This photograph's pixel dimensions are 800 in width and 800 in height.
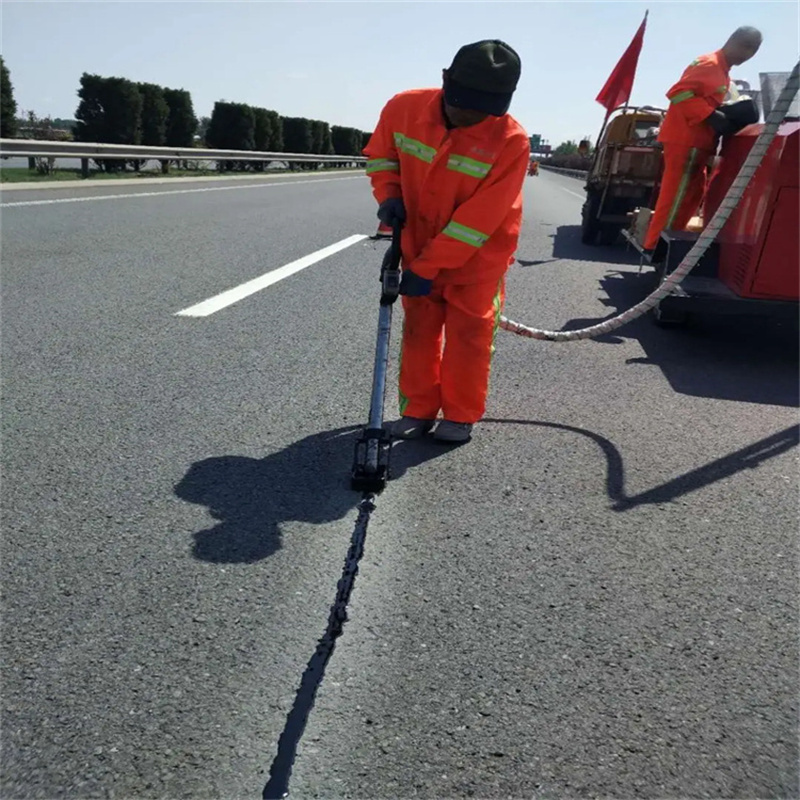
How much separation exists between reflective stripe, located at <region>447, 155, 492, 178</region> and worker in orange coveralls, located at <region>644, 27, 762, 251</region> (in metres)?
3.73

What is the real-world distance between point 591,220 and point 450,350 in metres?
8.73

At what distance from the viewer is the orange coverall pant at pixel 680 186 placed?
6715 millimetres

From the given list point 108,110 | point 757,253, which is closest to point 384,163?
point 757,253

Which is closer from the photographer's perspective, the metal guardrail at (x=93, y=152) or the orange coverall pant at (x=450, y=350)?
the orange coverall pant at (x=450, y=350)

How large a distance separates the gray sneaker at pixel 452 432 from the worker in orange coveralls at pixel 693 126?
155 inches

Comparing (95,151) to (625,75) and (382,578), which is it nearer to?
(625,75)

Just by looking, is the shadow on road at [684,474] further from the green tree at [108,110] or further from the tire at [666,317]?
the green tree at [108,110]

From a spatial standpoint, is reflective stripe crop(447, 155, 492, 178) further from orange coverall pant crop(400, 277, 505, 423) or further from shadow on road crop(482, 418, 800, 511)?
shadow on road crop(482, 418, 800, 511)

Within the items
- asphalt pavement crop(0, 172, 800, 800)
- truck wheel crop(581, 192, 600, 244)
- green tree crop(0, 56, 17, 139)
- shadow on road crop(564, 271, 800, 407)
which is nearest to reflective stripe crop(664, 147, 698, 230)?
shadow on road crop(564, 271, 800, 407)

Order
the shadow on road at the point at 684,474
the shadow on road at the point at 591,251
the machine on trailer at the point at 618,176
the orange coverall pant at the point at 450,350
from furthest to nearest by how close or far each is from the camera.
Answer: the machine on trailer at the point at 618,176 < the shadow on road at the point at 591,251 < the orange coverall pant at the point at 450,350 < the shadow on road at the point at 684,474

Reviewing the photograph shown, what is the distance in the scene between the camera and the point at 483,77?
10.5 feet

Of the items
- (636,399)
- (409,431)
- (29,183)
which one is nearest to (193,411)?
(409,431)

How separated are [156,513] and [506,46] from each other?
7.38 ft

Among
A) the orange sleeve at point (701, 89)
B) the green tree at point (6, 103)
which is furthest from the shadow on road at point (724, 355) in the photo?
the green tree at point (6, 103)
